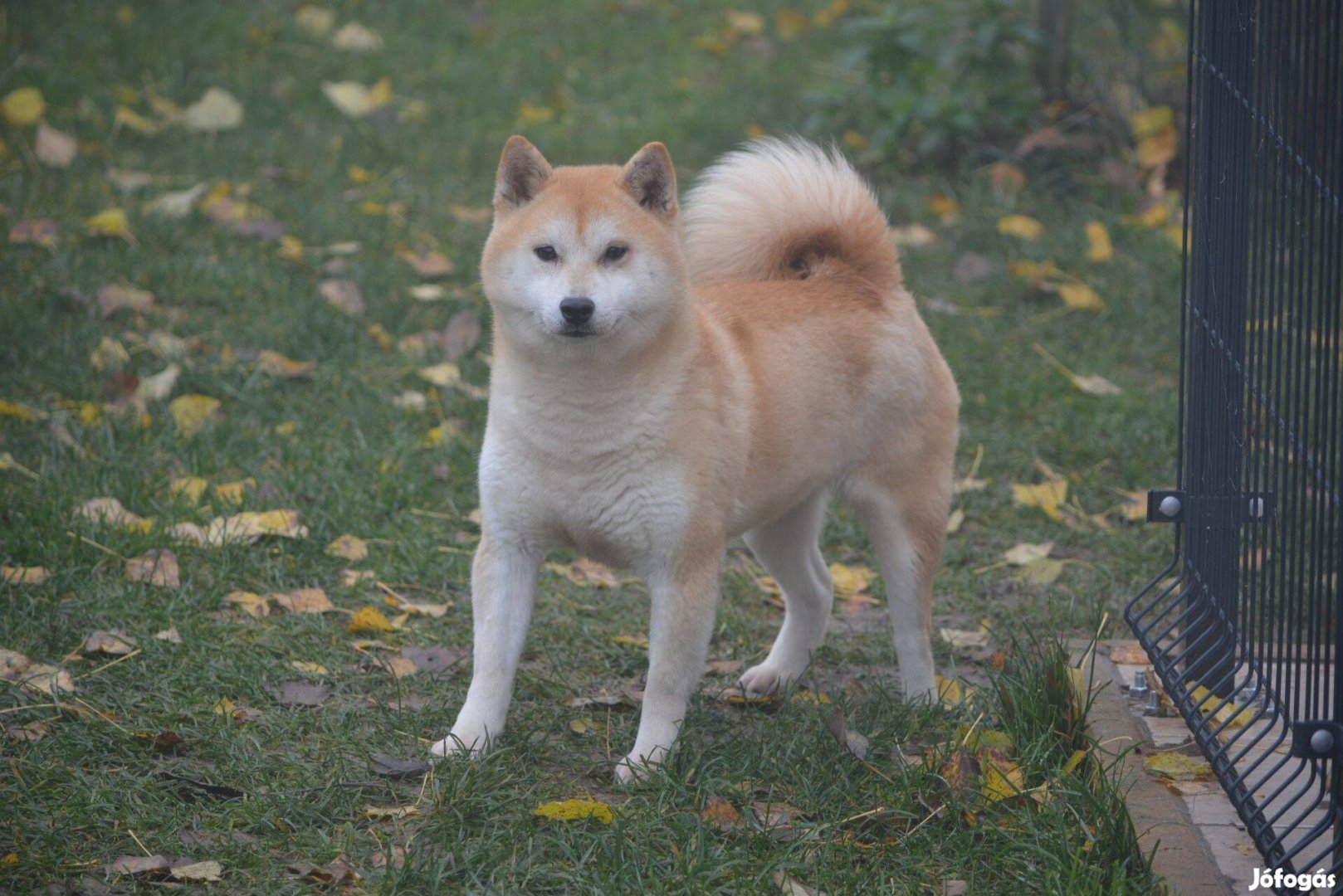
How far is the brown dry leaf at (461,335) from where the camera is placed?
18.3 feet

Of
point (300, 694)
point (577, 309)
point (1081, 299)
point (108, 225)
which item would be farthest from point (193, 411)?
point (1081, 299)

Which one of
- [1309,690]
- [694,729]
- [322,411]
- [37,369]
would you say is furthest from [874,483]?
[37,369]

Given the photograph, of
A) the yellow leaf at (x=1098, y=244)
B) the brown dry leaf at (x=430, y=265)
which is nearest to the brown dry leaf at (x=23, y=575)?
the brown dry leaf at (x=430, y=265)

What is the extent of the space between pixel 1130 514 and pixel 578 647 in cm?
197

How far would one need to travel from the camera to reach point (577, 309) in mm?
3012

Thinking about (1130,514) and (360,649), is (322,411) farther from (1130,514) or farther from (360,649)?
(1130,514)

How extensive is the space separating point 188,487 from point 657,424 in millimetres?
1943

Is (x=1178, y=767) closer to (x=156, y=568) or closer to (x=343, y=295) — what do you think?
(x=156, y=568)

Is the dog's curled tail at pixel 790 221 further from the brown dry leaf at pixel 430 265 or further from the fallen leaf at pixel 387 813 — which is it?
the brown dry leaf at pixel 430 265

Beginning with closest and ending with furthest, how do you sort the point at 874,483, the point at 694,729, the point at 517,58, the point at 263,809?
the point at 263,809 < the point at 694,729 < the point at 874,483 < the point at 517,58

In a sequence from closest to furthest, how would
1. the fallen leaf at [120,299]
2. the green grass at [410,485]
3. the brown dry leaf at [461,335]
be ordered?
the green grass at [410,485]
the fallen leaf at [120,299]
the brown dry leaf at [461,335]

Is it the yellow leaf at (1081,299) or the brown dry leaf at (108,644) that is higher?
the yellow leaf at (1081,299)

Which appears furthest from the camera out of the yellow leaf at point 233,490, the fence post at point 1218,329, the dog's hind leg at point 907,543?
the yellow leaf at point 233,490

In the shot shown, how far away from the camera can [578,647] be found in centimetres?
400
